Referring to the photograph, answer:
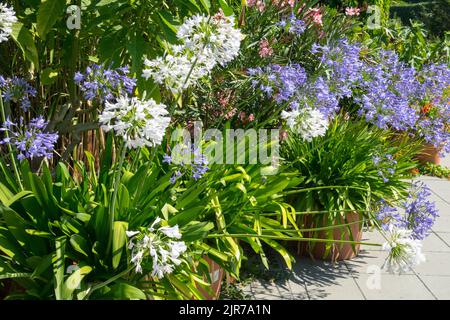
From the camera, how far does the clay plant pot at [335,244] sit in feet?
13.2

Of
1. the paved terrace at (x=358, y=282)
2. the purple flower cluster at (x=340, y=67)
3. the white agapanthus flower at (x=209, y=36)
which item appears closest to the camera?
the white agapanthus flower at (x=209, y=36)

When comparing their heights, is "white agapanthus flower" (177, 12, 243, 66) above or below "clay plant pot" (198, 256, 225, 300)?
above

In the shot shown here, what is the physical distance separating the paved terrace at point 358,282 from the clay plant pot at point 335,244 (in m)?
0.06

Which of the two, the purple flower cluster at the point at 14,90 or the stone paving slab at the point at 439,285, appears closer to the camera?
the purple flower cluster at the point at 14,90

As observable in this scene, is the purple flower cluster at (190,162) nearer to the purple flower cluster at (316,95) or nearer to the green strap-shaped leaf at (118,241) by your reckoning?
the green strap-shaped leaf at (118,241)

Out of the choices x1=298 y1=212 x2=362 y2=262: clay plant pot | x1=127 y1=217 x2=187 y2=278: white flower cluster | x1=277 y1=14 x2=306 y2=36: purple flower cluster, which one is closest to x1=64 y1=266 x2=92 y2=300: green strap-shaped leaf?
x1=127 y1=217 x2=187 y2=278: white flower cluster

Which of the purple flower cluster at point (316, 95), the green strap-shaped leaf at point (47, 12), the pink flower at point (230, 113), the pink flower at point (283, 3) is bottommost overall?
the pink flower at point (230, 113)

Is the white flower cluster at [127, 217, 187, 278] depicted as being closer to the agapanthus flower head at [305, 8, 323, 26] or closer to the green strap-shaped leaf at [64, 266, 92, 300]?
the green strap-shaped leaf at [64, 266, 92, 300]

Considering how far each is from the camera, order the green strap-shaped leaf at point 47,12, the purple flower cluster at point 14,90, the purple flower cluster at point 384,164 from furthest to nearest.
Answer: the purple flower cluster at point 384,164
the purple flower cluster at point 14,90
the green strap-shaped leaf at point 47,12

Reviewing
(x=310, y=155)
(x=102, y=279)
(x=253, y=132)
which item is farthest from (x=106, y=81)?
(x=310, y=155)

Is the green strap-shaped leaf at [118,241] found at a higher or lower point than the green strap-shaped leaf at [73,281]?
higher

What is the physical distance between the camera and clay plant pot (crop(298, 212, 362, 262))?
4027mm

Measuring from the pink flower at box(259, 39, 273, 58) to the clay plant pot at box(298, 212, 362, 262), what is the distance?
114cm

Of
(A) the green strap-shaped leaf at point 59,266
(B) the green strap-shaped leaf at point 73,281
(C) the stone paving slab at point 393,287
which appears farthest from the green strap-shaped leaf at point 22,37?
(C) the stone paving slab at point 393,287
